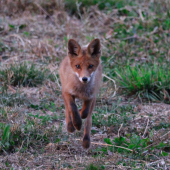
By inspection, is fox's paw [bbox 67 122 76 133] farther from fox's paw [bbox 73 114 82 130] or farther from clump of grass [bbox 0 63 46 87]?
clump of grass [bbox 0 63 46 87]

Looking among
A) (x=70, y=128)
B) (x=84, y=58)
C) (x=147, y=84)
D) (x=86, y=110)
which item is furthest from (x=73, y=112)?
(x=147, y=84)

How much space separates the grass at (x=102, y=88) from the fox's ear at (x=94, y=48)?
1.24 meters

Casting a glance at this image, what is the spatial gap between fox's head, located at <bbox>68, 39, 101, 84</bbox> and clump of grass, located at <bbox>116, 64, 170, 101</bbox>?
2.24m

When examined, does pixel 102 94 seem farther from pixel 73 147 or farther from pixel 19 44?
pixel 19 44

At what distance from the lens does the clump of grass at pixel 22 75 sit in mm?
6703

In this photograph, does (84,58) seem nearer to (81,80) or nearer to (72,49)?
(72,49)

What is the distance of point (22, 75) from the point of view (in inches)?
269

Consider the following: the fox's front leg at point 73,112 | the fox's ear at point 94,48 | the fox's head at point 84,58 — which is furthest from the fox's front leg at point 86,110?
the fox's ear at point 94,48

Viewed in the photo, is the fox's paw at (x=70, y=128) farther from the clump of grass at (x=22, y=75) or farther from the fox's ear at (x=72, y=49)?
the clump of grass at (x=22, y=75)

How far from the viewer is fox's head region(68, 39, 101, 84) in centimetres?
463

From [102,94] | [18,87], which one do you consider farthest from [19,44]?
[102,94]

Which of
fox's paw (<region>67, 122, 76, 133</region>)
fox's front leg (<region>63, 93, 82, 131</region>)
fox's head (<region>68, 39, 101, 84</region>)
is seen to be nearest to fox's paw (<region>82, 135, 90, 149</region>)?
fox's front leg (<region>63, 93, 82, 131</region>)

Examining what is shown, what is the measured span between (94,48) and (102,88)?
235cm

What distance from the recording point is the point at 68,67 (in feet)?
17.0
